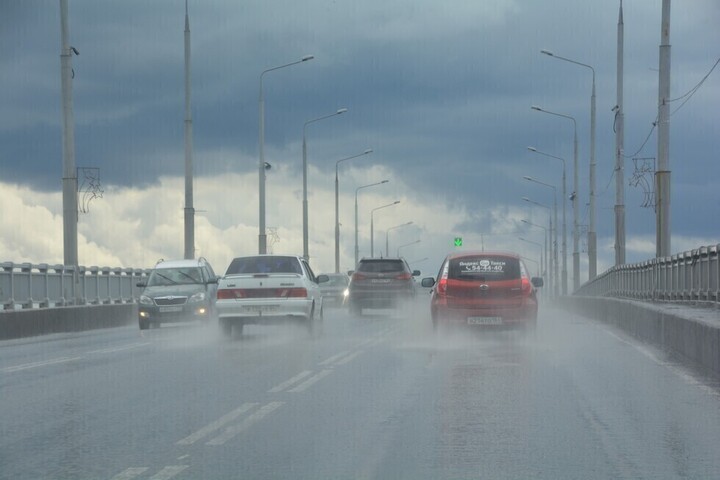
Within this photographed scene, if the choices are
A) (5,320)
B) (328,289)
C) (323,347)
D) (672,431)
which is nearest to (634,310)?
(323,347)

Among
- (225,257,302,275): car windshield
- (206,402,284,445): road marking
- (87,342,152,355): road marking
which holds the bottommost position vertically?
(87,342,152,355): road marking

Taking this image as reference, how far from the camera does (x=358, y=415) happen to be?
10.4m

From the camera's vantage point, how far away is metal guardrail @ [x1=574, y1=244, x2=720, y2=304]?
25.4m

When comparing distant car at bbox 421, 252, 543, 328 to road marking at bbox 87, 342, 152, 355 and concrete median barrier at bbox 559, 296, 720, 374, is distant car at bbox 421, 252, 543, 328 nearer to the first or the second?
concrete median barrier at bbox 559, 296, 720, 374

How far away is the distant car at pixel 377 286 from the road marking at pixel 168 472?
30.1 metres

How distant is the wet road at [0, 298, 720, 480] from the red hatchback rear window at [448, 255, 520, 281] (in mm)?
3211

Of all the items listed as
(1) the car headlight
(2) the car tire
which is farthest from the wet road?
(1) the car headlight

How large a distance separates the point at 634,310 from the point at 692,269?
2.99 metres

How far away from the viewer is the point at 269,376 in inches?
563

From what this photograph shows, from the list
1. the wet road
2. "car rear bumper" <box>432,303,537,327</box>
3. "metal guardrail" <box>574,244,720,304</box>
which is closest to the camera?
the wet road

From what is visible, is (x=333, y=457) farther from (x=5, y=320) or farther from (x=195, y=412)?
(x=5, y=320)

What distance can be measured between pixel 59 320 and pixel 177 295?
115 inches

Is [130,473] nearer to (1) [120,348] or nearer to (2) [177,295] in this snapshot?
(1) [120,348]

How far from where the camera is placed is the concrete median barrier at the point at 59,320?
1003 inches
